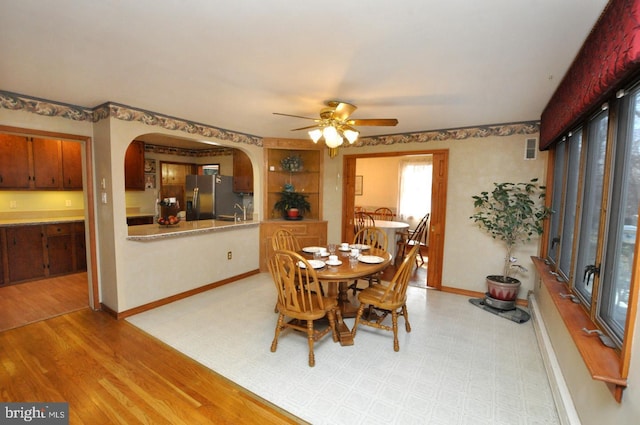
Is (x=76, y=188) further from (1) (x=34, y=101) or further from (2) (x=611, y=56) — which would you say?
(2) (x=611, y=56)

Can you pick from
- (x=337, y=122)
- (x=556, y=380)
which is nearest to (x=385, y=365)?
(x=556, y=380)

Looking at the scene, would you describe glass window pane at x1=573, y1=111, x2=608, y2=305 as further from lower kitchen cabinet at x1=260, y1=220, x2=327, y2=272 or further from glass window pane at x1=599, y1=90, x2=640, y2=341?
lower kitchen cabinet at x1=260, y1=220, x2=327, y2=272

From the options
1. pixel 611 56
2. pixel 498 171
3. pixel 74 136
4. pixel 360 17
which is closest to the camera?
pixel 611 56

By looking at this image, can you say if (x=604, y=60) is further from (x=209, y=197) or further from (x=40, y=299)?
(x=40, y=299)

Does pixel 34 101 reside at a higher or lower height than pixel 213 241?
higher

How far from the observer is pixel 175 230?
3.68m

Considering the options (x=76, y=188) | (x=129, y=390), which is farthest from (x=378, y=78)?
(x=76, y=188)

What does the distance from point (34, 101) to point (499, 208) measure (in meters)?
5.23

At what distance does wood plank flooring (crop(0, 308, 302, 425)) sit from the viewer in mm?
1831

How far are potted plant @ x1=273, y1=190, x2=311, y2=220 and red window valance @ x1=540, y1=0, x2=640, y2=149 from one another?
3.58 m

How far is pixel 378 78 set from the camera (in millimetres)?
2223

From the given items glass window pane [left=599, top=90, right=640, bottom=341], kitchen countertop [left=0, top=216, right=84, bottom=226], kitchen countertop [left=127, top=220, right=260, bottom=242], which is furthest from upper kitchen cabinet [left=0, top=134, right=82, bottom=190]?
glass window pane [left=599, top=90, right=640, bottom=341]

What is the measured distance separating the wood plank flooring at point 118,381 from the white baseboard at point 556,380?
5.34 feet

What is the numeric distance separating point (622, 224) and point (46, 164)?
643 cm
